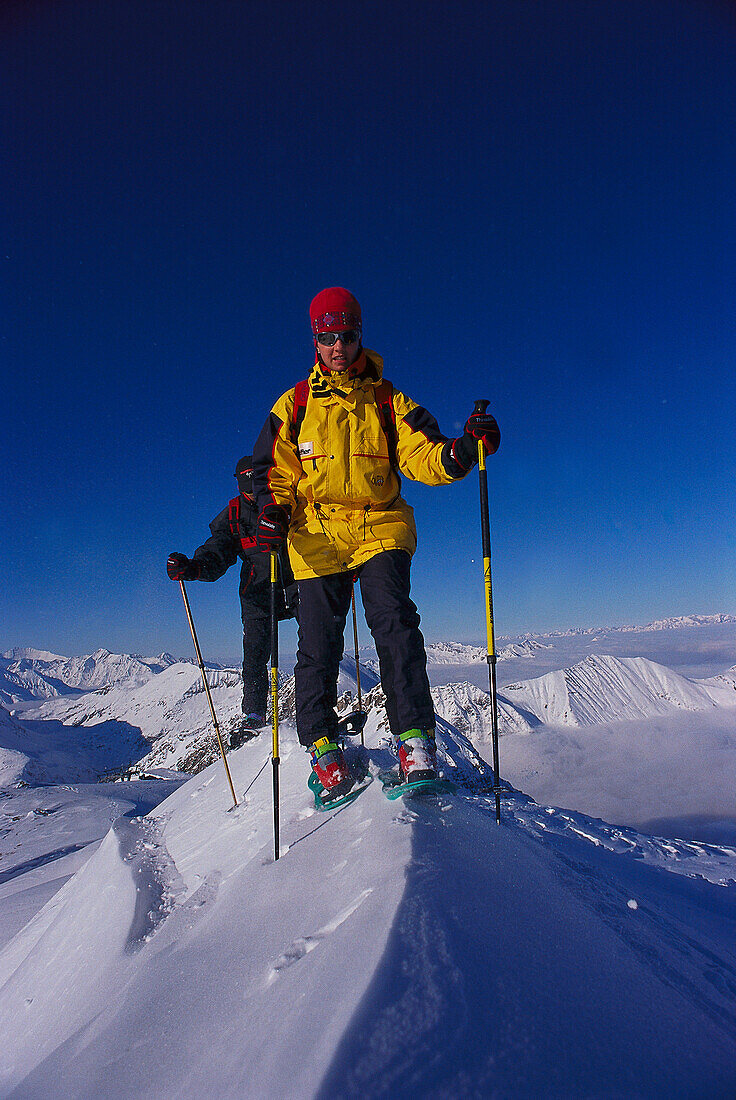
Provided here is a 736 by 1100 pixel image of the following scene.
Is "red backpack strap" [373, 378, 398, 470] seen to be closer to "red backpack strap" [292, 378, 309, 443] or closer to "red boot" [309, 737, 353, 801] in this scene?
"red backpack strap" [292, 378, 309, 443]

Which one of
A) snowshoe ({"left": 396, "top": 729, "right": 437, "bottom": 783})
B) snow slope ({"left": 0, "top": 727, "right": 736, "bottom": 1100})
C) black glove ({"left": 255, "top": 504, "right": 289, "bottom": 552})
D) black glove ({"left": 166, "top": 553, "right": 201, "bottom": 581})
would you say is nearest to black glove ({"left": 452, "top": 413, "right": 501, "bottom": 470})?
black glove ({"left": 255, "top": 504, "right": 289, "bottom": 552})

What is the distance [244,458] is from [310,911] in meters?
6.48

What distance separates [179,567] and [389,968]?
605 centimetres

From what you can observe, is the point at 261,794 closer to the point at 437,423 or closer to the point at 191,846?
the point at 191,846

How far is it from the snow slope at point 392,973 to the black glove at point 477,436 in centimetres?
247

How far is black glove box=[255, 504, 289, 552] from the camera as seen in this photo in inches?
154

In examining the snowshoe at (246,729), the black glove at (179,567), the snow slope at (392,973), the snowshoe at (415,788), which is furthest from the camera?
the snowshoe at (246,729)

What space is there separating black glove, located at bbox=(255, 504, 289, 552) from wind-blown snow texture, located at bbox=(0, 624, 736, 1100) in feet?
6.81

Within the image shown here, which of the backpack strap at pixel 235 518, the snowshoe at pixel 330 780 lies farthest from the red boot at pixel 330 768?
the backpack strap at pixel 235 518

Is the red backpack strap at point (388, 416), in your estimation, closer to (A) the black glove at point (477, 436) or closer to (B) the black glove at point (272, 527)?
(A) the black glove at point (477, 436)

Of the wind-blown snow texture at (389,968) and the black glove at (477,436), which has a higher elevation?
the black glove at (477,436)

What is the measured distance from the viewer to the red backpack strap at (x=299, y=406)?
4.13 m

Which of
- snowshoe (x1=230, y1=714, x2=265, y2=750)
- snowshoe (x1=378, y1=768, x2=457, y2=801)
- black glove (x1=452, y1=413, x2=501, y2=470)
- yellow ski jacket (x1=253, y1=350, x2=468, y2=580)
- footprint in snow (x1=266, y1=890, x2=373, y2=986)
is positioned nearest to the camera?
footprint in snow (x1=266, y1=890, x2=373, y2=986)

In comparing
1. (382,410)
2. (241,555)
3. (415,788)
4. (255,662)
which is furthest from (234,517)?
(415,788)
